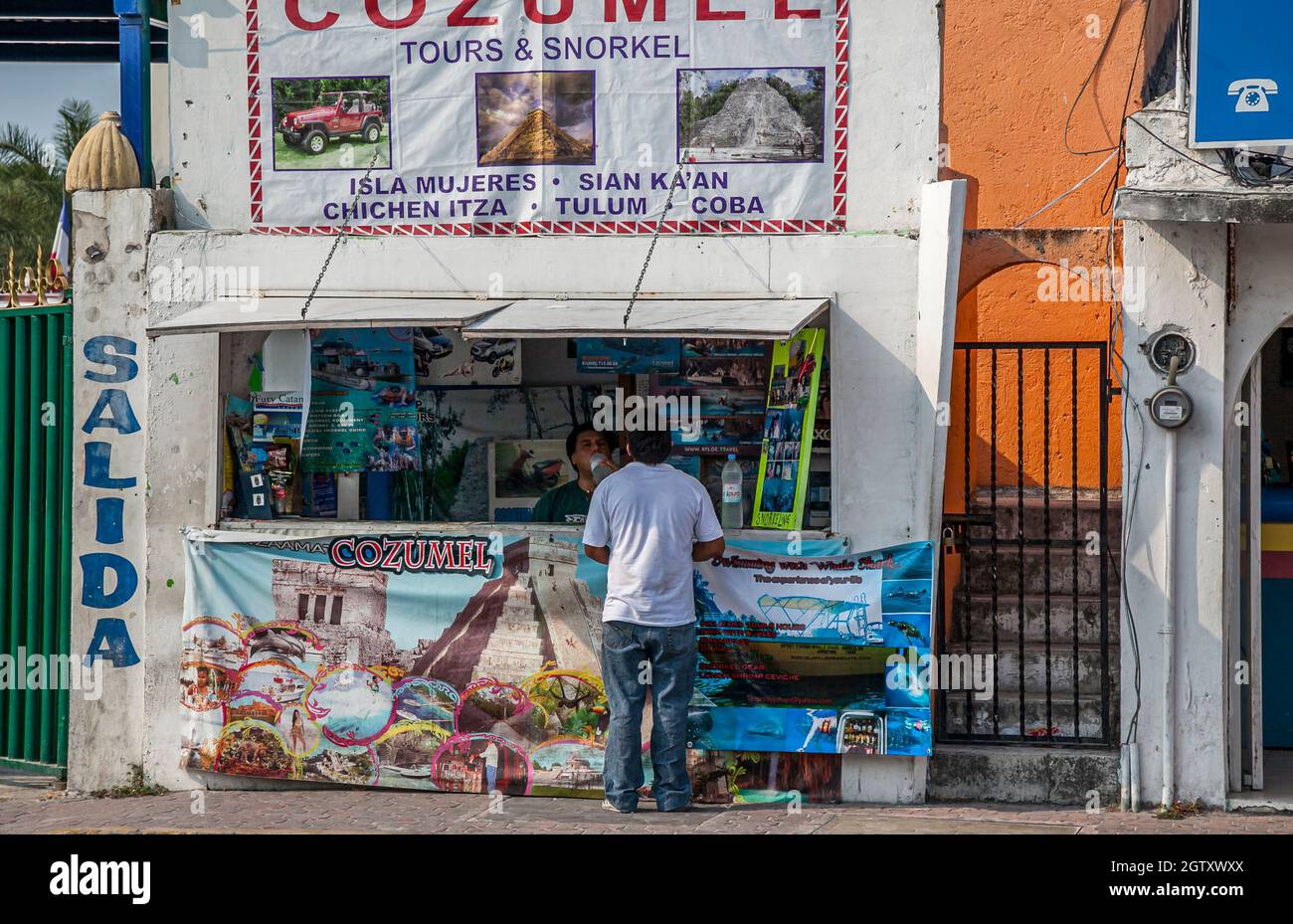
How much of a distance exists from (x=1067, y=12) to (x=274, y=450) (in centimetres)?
722

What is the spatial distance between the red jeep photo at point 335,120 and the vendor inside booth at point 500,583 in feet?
2.85

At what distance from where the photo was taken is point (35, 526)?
320 inches

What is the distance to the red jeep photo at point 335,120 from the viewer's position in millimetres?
7723

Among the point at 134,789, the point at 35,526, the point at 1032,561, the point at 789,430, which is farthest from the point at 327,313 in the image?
the point at 1032,561

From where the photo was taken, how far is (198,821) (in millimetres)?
7113

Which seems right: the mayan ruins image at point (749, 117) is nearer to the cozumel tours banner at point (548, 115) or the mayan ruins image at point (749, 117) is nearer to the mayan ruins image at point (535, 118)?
the cozumel tours banner at point (548, 115)

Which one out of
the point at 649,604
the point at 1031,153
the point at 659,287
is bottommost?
the point at 649,604

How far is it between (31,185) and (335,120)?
1543cm


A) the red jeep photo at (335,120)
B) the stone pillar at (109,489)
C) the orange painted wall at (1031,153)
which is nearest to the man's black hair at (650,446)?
the red jeep photo at (335,120)

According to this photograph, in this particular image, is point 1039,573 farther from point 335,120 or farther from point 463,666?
point 335,120

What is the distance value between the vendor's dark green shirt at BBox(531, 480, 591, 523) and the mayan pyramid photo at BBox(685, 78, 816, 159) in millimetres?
1940

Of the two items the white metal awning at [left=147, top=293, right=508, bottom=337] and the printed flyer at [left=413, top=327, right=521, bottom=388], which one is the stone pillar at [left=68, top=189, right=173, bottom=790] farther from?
the printed flyer at [left=413, top=327, right=521, bottom=388]
